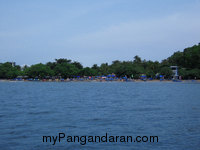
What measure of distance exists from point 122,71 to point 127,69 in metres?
2.63

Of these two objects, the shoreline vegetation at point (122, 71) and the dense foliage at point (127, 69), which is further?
the shoreline vegetation at point (122, 71)

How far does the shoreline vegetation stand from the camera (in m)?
101

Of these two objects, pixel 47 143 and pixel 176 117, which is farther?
pixel 176 117

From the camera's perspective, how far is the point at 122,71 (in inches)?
4690

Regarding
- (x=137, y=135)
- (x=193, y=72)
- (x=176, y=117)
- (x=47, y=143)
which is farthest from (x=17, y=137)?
(x=193, y=72)

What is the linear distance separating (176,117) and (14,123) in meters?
9.82

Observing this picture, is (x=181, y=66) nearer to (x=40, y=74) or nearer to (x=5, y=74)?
(x=40, y=74)

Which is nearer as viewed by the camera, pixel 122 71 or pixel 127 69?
pixel 127 69

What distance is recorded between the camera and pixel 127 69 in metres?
118

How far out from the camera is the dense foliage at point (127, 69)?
99125 millimetres

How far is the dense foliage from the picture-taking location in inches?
3903

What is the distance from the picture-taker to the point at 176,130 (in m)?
13.5

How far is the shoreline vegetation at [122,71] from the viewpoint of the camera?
101 meters

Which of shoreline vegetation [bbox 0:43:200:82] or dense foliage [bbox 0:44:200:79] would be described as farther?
shoreline vegetation [bbox 0:43:200:82]
